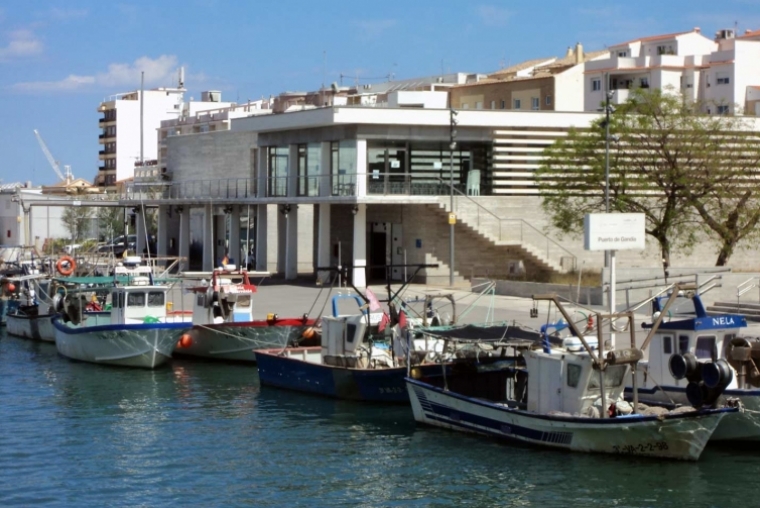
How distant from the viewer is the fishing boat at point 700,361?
24609mm

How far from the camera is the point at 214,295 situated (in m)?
39.1

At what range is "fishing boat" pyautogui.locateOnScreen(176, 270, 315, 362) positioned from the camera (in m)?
37.3

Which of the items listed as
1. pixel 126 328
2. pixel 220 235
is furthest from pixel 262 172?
pixel 126 328

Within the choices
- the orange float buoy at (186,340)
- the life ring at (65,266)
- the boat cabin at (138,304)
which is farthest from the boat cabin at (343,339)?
the life ring at (65,266)

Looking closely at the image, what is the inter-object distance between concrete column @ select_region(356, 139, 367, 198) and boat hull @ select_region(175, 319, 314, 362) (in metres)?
16.0

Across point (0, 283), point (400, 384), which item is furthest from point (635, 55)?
point (400, 384)

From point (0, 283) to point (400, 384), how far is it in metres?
29.8

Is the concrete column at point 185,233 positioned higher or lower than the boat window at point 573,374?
higher

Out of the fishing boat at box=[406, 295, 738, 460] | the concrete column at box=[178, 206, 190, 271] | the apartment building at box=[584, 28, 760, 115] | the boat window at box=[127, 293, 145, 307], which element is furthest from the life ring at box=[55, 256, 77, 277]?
the apartment building at box=[584, 28, 760, 115]

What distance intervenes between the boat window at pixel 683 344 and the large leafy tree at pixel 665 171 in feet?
74.8

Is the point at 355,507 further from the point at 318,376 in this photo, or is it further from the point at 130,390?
the point at 130,390

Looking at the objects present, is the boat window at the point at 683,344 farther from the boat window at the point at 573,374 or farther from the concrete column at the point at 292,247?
the concrete column at the point at 292,247

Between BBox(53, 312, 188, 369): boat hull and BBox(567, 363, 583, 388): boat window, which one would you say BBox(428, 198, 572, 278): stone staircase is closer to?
BBox(53, 312, 188, 369): boat hull

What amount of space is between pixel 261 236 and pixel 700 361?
129 feet
